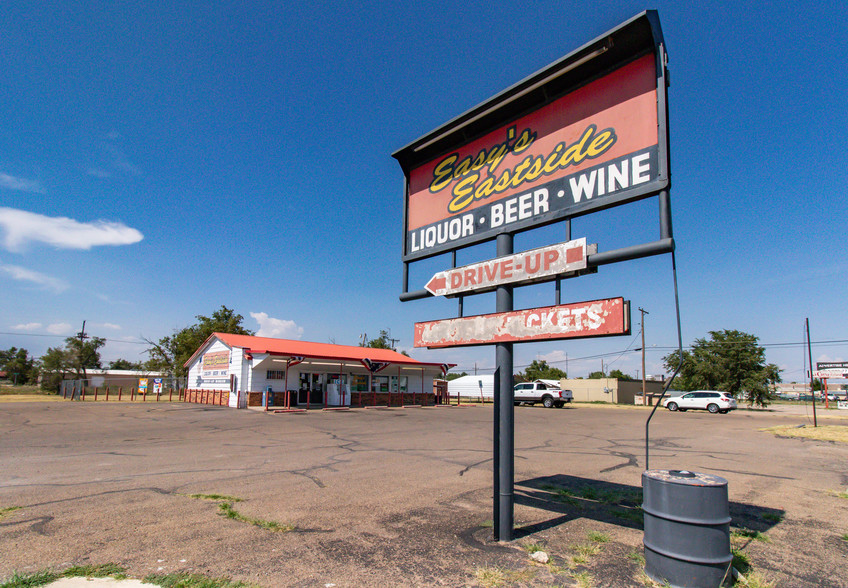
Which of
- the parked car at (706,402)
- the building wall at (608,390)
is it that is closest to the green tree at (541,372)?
the building wall at (608,390)

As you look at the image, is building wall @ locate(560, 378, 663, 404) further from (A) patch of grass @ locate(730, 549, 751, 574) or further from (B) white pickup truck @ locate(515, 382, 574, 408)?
(A) patch of grass @ locate(730, 549, 751, 574)

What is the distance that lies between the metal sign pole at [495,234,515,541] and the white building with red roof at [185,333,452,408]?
817 inches

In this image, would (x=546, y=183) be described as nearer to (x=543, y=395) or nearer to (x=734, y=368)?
(x=543, y=395)

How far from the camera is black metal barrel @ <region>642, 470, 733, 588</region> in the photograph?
3539 millimetres

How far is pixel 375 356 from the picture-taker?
3375 cm

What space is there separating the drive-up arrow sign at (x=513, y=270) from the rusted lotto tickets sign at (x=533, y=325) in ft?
1.23

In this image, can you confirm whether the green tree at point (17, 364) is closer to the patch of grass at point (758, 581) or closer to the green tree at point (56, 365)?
the green tree at point (56, 365)

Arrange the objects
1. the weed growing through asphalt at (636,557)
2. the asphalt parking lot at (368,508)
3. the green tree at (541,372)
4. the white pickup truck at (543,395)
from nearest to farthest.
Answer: the asphalt parking lot at (368,508), the weed growing through asphalt at (636,557), the white pickup truck at (543,395), the green tree at (541,372)

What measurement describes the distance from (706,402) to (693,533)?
34.3 metres

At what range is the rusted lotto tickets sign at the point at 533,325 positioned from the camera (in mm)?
4215

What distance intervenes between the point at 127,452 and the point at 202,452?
147 cm

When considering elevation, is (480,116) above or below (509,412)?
above

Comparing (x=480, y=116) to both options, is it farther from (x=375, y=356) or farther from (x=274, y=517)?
(x=375, y=356)

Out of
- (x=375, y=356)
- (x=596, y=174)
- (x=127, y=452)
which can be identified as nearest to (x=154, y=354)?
(x=375, y=356)
